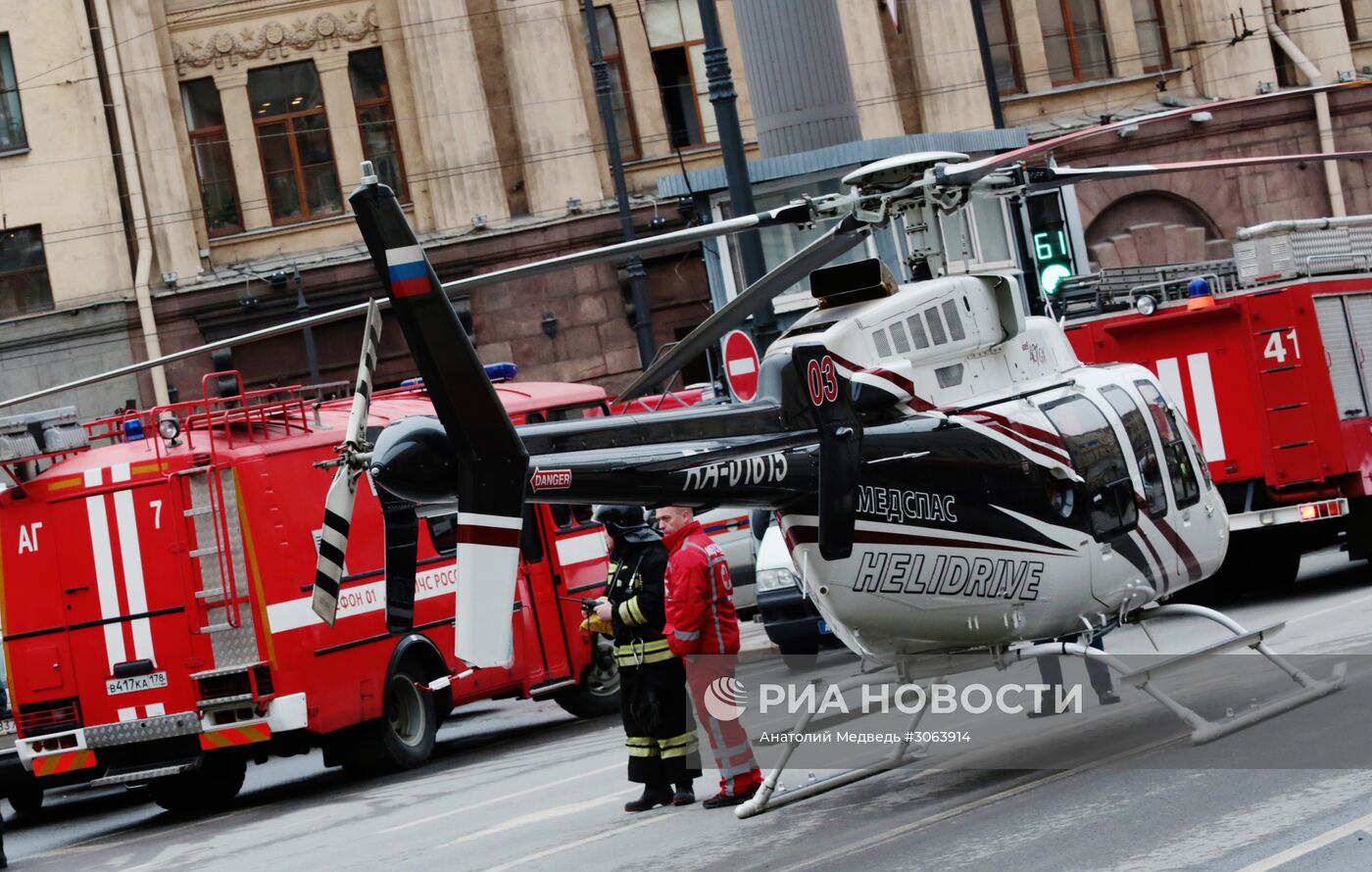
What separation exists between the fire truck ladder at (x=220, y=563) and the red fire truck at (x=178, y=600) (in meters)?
0.01

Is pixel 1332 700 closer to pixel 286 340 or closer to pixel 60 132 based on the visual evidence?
pixel 286 340

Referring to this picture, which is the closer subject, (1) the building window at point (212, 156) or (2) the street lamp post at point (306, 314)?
(2) the street lamp post at point (306, 314)

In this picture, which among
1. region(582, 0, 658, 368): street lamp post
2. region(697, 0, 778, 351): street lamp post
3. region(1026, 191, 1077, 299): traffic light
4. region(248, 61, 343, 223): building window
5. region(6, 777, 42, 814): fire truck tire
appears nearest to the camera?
region(6, 777, 42, 814): fire truck tire

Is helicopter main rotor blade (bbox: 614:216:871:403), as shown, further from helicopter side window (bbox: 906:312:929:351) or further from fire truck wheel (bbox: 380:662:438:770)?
fire truck wheel (bbox: 380:662:438:770)

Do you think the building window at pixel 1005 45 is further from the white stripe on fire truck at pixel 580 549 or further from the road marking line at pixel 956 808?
the road marking line at pixel 956 808

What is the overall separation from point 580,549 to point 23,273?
1705 cm

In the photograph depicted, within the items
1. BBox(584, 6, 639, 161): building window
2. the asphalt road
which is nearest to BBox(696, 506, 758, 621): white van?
the asphalt road

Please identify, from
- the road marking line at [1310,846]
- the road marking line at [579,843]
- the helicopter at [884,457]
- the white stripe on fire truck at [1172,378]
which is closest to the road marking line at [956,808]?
the helicopter at [884,457]

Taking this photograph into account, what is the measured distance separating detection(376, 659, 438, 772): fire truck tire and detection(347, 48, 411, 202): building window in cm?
1722

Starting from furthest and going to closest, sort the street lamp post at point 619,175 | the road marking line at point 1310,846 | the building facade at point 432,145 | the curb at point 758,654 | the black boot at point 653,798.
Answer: the building facade at point 432,145 < the street lamp post at point 619,175 < the curb at point 758,654 < the black boot at point 653,798 < the road marking line at point 1310,846

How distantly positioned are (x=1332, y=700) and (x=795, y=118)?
50.0 ft

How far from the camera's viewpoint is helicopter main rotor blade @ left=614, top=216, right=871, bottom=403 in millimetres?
9258

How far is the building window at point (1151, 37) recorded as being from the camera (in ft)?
109

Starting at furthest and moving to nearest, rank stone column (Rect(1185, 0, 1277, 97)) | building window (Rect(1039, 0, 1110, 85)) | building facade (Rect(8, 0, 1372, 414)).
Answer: building window (Rect(1039, 0, 1110, 85))
stone column (Rect(1185, 0, 1277, 97))
building facade (Rect(8, 0, 1372, 414))
